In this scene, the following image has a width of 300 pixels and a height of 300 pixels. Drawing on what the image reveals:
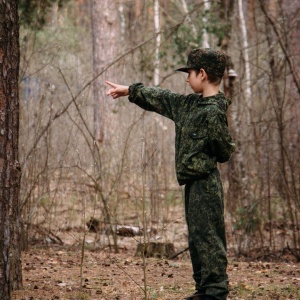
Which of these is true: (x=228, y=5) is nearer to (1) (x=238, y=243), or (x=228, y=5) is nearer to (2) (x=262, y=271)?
(1) (x=238, y=243)

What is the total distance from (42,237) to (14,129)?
4.43m

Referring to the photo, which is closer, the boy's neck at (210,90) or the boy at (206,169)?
the boy at (206,169)

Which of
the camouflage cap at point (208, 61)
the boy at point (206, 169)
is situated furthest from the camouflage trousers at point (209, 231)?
the camouflage cap at point (208, 61)

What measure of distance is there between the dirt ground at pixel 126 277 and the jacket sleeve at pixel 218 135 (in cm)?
102

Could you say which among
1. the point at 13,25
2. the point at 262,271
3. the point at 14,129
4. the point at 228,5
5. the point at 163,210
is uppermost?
the point at 228,5

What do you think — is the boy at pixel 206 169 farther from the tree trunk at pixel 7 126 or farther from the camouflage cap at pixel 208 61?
the tree trunk at pixel 7 126

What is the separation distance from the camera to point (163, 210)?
8.53 m

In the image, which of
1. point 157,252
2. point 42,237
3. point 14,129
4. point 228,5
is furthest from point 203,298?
point 228,5

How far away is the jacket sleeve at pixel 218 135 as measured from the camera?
4387 mm

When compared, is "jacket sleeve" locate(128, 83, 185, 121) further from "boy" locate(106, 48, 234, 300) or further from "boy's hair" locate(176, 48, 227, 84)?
"boy's hair" locate(176, 48, 227, 84)

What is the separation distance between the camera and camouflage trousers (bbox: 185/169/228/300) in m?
4.40

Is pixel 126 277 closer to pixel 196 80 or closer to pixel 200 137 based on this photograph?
pixel 200 137

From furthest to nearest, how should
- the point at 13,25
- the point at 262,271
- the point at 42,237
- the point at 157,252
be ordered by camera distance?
the point at 42,237 < the point at 157,252 < the point at 262,271 < the point at 13,25

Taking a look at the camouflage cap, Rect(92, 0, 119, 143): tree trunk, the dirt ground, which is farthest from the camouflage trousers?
Rect(92, 0, 119, 143): tree trunk
